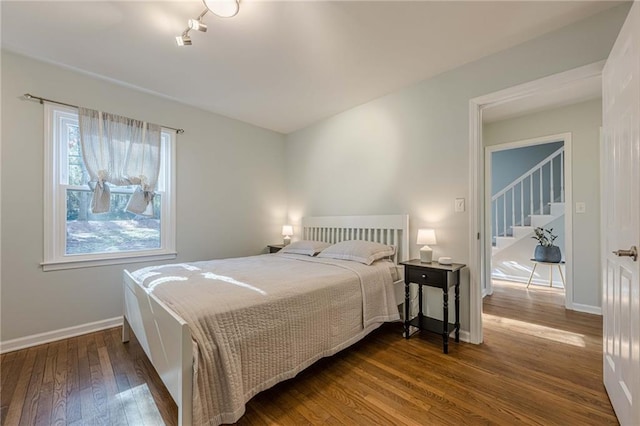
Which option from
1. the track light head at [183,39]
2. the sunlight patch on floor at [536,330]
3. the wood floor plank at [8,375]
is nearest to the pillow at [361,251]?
the sunlight patch on floor at [536,330]

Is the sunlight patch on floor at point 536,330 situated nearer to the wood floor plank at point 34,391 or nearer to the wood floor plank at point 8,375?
the wood floor plank at point 34,391

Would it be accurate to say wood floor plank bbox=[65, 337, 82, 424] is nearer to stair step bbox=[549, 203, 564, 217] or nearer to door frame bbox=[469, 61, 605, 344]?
door frame bbox=[469, 61, 605, 344]

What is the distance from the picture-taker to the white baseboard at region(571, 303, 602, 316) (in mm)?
3096

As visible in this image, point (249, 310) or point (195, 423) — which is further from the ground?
point (249, 310)

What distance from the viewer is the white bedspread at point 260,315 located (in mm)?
1353

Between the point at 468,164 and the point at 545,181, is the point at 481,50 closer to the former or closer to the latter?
the point at 468,164

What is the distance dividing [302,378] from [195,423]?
0.83 metres

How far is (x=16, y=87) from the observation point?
92.5 inches

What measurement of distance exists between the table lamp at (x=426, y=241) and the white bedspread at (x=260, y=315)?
38cm

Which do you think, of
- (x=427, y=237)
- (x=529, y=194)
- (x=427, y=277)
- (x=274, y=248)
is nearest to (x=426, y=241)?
(x=427, y=237)

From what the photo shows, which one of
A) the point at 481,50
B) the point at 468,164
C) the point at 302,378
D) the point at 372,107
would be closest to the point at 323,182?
the point at 372,107

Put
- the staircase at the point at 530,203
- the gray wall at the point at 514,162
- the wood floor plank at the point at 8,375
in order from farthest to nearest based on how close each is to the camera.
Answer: the gray wall at the point at 514,162 < the staircase at the point at 530,203 < the wood floor plank at the point at 8,375

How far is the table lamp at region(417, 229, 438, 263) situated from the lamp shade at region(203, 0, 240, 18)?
2.38 m

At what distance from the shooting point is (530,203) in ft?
16.3
